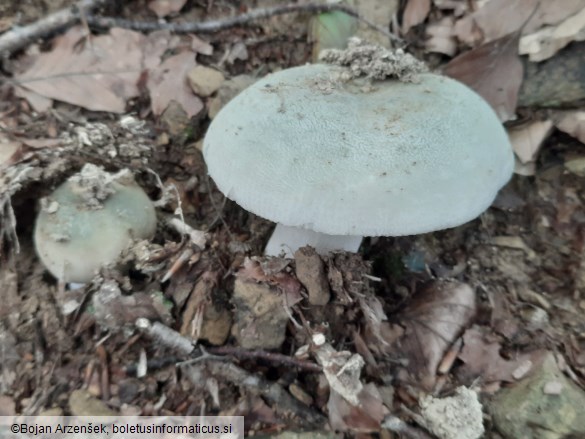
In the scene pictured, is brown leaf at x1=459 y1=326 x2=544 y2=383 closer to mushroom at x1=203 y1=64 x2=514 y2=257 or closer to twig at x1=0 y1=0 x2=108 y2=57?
mushroom at x1=203 y1=64 x2=514 y2=257

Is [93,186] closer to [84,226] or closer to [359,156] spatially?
[84,226]

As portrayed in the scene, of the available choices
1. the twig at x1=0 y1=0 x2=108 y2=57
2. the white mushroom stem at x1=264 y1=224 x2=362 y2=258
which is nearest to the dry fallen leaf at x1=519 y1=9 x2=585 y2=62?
the white mushroom stem at x1=264 y1=224 x2=362 y2=258

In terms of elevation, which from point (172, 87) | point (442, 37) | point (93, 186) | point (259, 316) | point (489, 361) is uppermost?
point (442, 37)

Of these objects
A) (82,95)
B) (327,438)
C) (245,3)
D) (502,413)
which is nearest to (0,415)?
(327,438)

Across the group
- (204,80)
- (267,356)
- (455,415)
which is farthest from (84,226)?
(455,415)

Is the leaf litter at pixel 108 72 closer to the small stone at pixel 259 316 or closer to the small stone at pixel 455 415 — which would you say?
the small stone at pixel 259 316
